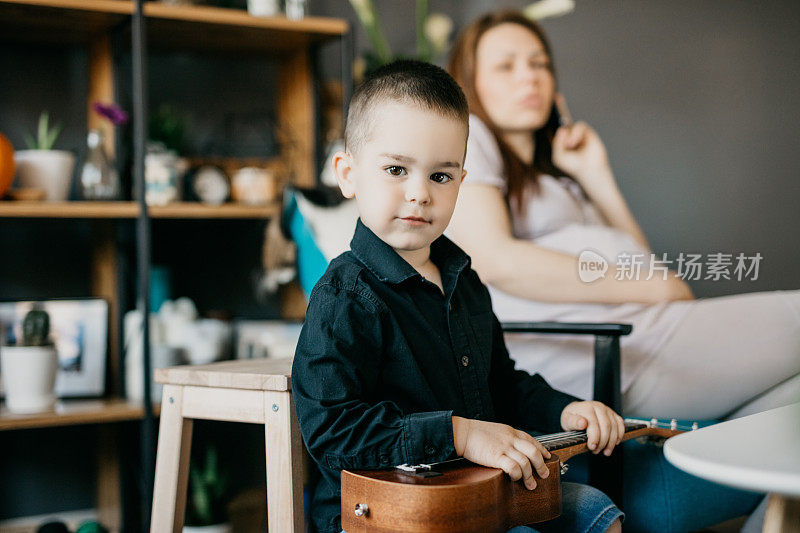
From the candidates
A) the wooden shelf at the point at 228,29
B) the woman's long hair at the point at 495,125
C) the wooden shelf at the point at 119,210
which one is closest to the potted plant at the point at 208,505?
the wooden shelf at the point at 119,210

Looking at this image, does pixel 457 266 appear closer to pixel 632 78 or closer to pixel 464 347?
pixel 464 347

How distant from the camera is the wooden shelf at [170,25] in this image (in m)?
1.92

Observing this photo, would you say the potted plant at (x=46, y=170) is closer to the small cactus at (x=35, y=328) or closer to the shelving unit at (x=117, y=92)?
the shelving unit at (x=117, y=92)

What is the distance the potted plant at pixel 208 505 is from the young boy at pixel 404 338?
1.01 meters

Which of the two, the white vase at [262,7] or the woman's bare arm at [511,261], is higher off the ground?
the white vase at [262,7]

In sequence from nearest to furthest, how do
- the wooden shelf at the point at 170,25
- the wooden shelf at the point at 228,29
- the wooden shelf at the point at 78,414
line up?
the wooden shelf at the point at 78,414 < the wooden shelf at the point at 170,25 < the wooden shelf at the point at 228,29

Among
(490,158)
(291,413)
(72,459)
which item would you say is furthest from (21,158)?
(291,413)

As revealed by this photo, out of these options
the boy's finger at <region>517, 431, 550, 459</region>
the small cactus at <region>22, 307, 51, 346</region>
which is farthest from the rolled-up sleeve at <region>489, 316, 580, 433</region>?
the small cactus at <region>22, 307, 51, 346</region>

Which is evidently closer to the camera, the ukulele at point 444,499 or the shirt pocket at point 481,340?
the ukulele at point 444,499

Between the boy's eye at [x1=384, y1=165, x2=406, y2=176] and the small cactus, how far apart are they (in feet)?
4.05

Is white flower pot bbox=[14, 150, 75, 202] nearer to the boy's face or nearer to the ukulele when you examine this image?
the boy's face

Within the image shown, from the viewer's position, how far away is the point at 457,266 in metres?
1.15

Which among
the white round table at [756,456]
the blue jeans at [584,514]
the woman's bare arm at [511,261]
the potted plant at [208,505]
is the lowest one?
the potted plant at [208,505]

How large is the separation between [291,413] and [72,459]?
134 cm
